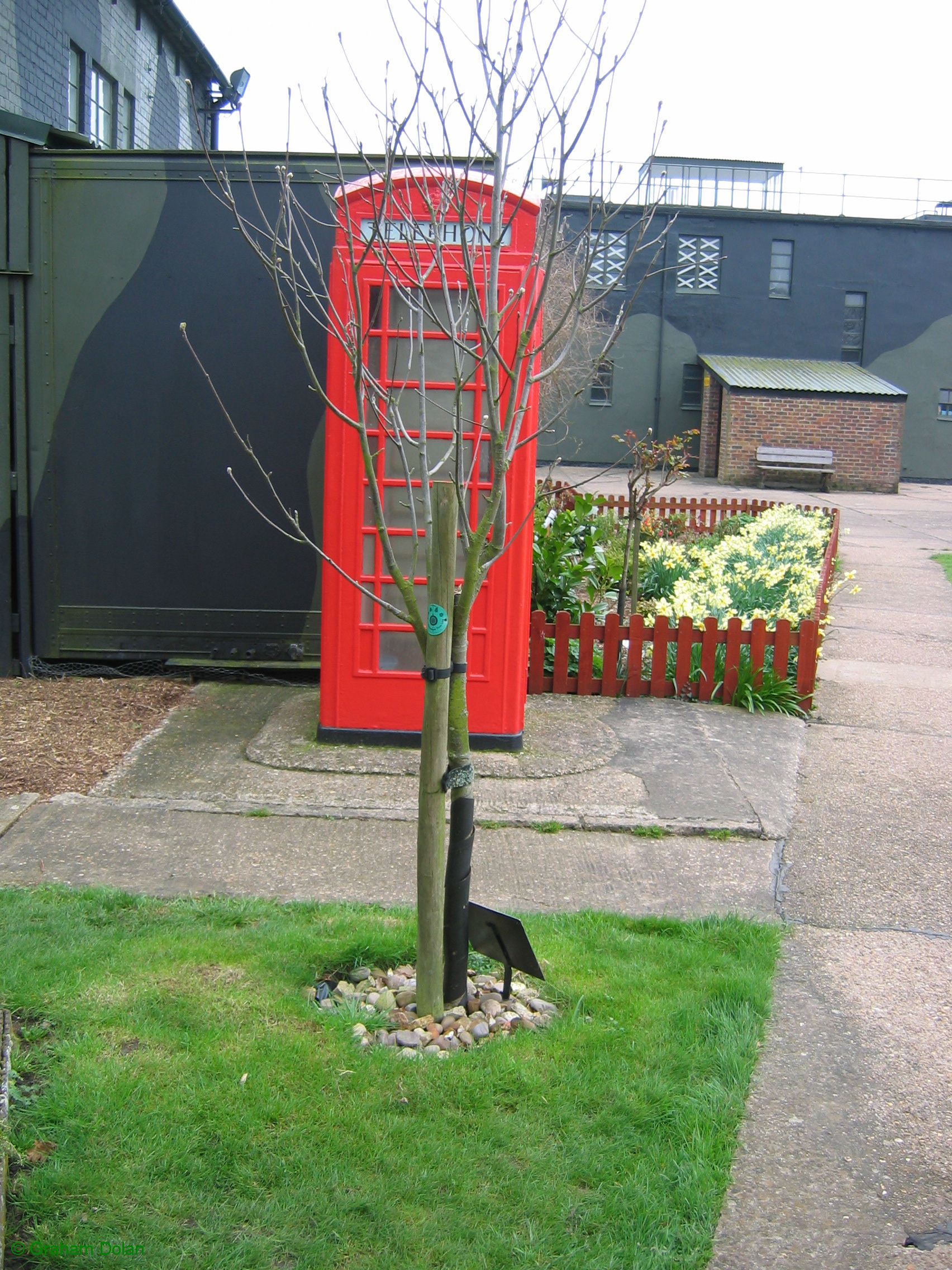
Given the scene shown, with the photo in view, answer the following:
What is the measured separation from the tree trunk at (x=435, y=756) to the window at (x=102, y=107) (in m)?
14.5

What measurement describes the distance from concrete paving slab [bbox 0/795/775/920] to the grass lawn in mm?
356

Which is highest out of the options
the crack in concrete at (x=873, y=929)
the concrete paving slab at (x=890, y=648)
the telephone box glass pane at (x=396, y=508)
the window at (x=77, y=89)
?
the window at (x=77, y=89)

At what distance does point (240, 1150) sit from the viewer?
278cm

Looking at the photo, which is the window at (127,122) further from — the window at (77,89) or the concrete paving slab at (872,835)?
the concrete paving slab at (872,835)

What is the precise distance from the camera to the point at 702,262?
34844 millimetres

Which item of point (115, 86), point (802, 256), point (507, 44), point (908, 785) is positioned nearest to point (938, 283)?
point (802, 256)

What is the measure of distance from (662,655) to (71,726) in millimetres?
3754

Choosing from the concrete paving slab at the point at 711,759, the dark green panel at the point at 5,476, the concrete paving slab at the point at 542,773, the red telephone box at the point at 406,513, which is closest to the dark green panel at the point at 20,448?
the dark green panel at the point at 5,476

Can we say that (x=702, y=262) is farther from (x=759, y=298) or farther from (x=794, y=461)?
(x=794, y=461)

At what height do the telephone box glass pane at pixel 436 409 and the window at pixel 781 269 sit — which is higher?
the window at pixel 781 269

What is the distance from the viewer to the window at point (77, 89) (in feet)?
47.7

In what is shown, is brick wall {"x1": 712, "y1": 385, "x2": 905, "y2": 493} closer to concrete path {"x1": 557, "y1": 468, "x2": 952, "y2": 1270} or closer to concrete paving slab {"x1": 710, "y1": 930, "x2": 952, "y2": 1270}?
concrete path {"x1": 557, "y1": 468, "x2": 952, "y2": 1270}

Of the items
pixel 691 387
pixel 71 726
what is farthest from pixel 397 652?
pixel 691 387

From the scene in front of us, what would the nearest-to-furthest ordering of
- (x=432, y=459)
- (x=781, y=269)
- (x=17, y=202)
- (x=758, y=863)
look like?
1. (x=758, y=863)
2. (x=432, y=459)
3. (x=17, y=202)
4. (x=781, y=269)
